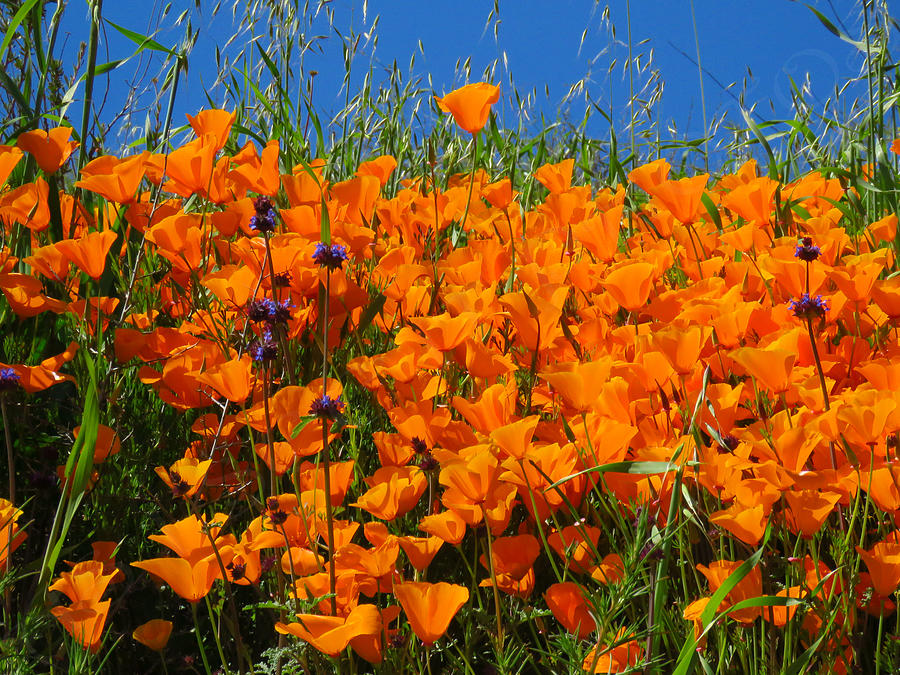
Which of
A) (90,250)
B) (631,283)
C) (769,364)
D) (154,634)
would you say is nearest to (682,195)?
(631,283)

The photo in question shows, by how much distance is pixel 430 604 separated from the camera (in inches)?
37.6

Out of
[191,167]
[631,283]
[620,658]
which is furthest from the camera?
[191,167]

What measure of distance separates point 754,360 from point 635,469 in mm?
290

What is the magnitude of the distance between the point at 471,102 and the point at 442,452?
90 cm

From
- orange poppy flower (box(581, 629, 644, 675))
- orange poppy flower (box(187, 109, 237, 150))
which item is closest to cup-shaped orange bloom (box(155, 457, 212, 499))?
orange poppy flower (box(581, 629, 644, 675))

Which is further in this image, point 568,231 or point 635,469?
point 568,231

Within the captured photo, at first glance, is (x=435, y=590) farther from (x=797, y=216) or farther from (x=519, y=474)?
(x=797, y=216)

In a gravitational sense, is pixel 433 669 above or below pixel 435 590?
below

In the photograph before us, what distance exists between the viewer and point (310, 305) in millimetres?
1629

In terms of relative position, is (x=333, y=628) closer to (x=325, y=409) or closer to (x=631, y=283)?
(x=325, y=409)

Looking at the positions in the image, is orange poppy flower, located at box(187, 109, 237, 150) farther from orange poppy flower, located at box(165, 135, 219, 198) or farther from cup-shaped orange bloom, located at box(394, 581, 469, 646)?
cup-shaped orange bloom, located at box(394, 581, 469, 646)

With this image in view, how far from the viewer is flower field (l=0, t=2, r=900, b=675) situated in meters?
1.02

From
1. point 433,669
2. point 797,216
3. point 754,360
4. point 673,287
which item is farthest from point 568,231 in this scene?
point 433,669

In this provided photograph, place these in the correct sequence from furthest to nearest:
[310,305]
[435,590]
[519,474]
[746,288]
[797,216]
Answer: [797,216] < [746,288] < [310,305] < [519,474] < [435,590]
